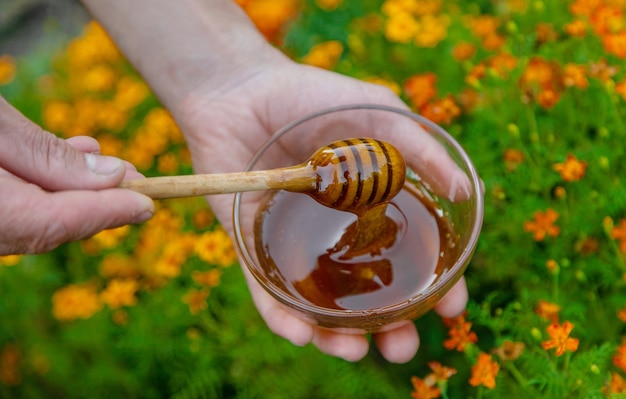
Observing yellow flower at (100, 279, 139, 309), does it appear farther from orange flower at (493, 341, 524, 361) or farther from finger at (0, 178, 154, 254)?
orange flower at (493, 341, 524, 361)

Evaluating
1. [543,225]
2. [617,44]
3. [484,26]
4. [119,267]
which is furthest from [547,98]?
[119,267]

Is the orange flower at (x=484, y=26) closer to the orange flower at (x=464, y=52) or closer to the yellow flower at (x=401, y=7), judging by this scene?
the orange flower at (x=464, y=52)

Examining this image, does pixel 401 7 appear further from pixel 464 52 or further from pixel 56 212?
pixel 56 212

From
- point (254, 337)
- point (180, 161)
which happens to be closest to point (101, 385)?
point (254, 337)

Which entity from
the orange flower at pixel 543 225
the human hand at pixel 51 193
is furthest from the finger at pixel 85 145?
the orange flower at pixel 543 225

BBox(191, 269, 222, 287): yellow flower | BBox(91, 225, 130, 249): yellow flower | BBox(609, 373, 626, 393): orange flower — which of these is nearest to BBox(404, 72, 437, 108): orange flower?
BBox(191, 269, 222, 287): yellow flower

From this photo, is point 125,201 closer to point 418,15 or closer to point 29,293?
point 29,293
